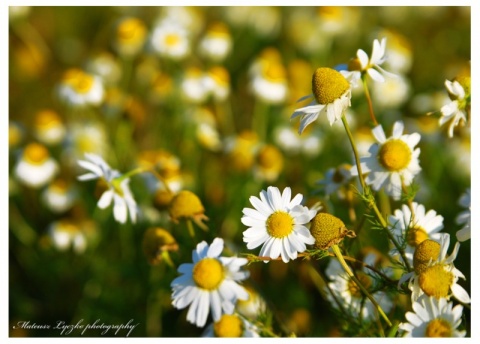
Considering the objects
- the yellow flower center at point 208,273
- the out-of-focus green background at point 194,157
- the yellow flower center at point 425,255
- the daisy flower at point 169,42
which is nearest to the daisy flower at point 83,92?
the out-of-focus green background at point 194,157

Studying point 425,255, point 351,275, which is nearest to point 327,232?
point 351,275

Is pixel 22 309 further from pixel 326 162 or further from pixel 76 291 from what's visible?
pixel 326 162

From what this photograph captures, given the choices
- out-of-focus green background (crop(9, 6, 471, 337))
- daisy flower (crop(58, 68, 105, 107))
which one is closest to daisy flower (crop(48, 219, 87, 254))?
out-of-focus green background (crop(9, 6, 471, 337))

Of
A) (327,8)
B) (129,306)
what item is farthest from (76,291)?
(327,8)

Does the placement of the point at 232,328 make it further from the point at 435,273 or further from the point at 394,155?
the point at 394,155

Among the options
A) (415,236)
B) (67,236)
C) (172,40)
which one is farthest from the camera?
(172,40)

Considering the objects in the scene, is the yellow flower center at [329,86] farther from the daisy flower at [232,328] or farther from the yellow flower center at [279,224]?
the daisy flower at [232,328]
